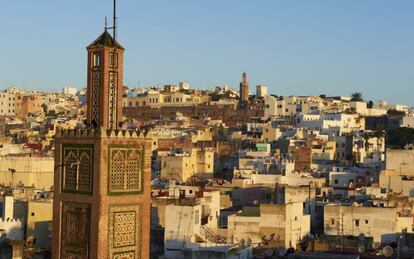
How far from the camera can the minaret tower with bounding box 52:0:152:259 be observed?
1391 cm

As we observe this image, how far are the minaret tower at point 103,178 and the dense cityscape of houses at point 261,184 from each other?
0.79 metres

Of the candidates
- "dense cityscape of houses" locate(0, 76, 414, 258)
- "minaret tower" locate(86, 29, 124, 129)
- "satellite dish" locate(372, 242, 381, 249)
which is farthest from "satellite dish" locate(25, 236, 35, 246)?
"satellite dish" locate(372, 242, 381, 249)

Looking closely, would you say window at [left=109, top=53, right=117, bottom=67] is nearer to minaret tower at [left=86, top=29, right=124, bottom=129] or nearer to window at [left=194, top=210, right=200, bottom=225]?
minaret tower at [left=86, top=29, right=124, bottom=129]

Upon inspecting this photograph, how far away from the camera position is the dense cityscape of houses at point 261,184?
22.3 m

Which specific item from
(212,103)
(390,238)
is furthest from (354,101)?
(390,238)

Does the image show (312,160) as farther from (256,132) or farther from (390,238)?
(390,238)

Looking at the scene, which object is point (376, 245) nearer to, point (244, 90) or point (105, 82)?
point (105, 82)

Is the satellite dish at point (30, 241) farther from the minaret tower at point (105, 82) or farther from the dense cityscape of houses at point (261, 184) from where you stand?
the minaret tower at point (105, 82)

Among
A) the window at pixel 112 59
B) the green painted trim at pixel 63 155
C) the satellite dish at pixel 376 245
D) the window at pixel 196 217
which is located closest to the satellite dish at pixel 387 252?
the satellite dish at pixel 376 245

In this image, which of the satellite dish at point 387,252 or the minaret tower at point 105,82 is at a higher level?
the minaret tower at point 105,82

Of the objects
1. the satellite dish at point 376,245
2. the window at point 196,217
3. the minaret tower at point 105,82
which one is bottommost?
the satellite dish at point 376,245

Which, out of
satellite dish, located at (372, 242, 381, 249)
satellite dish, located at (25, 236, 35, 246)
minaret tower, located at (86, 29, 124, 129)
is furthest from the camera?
satellite dish, located at (372, 242, 381, 249)

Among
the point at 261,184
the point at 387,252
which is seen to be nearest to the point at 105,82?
the point at 387,252

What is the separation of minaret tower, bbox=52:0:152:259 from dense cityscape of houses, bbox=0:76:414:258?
0.79m
